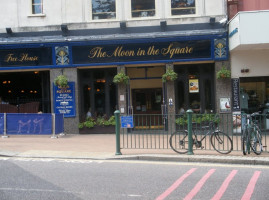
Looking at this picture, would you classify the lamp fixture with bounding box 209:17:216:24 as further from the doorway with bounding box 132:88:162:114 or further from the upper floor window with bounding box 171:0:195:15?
the doorway with bounding box 132:88:162:114

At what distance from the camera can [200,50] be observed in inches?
631

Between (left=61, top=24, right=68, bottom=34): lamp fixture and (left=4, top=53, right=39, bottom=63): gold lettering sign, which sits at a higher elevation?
(left=61, top=24, right=68, bottom=34): lamp fixture

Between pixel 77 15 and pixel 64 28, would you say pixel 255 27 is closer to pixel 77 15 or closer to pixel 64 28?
pixel 77 15

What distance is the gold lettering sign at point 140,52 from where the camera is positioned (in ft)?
52.9

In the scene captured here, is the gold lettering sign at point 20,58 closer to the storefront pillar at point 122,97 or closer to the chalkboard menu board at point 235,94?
the storefront pillar at point 122,97

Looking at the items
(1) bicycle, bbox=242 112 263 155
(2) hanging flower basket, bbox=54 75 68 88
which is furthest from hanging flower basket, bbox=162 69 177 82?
(1) bicycle, bbox=242 112 263 155

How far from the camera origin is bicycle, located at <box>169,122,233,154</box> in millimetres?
10438

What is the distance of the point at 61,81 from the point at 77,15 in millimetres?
2989

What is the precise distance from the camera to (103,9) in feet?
54.7

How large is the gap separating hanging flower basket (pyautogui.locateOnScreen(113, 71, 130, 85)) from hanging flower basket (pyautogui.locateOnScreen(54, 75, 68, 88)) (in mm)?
2092

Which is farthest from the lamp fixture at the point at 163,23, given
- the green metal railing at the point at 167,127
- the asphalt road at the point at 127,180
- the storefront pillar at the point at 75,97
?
the asphalt road at the point at 127,180

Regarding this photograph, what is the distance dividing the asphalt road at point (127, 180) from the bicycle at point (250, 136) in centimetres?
107

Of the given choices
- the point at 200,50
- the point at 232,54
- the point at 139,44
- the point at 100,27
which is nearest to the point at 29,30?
the point at 100,27

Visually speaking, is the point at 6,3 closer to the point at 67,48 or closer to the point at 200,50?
the point at 67,48
